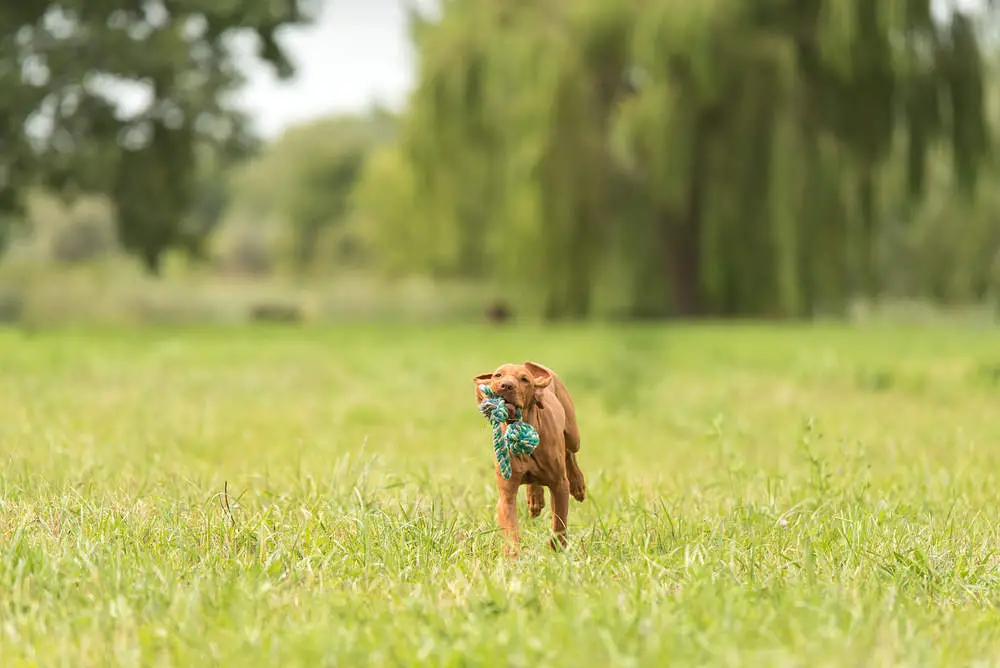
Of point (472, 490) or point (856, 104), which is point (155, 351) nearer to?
point (472, 490)

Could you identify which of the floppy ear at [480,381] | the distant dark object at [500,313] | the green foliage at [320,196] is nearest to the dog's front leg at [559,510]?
the floppy ear at [480,381]

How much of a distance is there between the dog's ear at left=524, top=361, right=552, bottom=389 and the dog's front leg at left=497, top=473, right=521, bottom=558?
0.27 meters

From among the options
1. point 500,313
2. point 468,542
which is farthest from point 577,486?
point 500,313

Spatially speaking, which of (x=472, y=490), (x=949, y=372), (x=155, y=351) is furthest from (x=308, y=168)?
(x=472, y=490)

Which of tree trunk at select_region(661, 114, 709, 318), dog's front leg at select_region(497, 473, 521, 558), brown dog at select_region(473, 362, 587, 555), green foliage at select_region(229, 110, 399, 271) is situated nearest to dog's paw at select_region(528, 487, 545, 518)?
brown dog at select_region(473, 362, 587, 555)

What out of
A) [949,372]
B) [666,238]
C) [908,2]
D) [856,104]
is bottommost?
[949,372]

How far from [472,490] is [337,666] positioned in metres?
2.03

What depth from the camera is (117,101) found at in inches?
781

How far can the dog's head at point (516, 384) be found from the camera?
271 centimetres

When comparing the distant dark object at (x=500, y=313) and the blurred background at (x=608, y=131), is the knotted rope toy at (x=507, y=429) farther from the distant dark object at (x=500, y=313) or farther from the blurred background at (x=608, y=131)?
the distant dark object at (x=500, y=313)

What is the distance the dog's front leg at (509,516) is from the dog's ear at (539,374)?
10.6 inches

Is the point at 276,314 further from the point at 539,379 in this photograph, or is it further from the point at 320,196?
the point at 320,196

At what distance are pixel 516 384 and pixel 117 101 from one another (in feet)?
62.8

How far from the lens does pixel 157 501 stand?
357 cm
